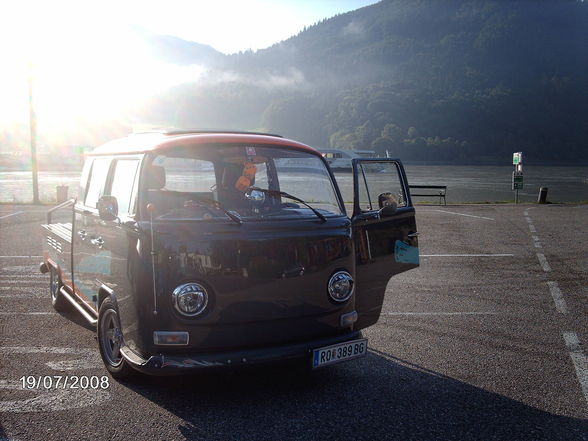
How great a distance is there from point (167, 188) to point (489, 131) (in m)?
161

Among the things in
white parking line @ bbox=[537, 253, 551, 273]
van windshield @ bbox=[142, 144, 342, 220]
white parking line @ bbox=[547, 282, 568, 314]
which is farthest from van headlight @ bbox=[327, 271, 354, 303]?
white parking line @ bbox=[537, 253, 551, 273]

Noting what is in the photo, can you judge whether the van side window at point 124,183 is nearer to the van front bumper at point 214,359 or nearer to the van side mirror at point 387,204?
the van front bumper at point 214,359

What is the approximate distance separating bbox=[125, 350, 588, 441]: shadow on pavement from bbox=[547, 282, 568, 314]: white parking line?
317cm

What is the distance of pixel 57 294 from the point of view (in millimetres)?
7070

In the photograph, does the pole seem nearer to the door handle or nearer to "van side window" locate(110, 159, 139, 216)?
the door handle

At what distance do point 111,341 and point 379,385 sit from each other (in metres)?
2.24

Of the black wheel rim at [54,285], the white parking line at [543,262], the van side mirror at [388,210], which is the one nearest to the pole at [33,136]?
the black wheel rim at [54,285]

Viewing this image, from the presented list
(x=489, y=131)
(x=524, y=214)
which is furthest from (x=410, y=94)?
(x=524, y=214)

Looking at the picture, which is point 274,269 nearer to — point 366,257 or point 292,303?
point 292,303

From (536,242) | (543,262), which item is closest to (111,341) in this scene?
(543,262)

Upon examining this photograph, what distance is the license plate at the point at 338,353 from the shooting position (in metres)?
4.48

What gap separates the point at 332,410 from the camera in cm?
438

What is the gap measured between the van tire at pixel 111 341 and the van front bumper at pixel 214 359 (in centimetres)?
29
